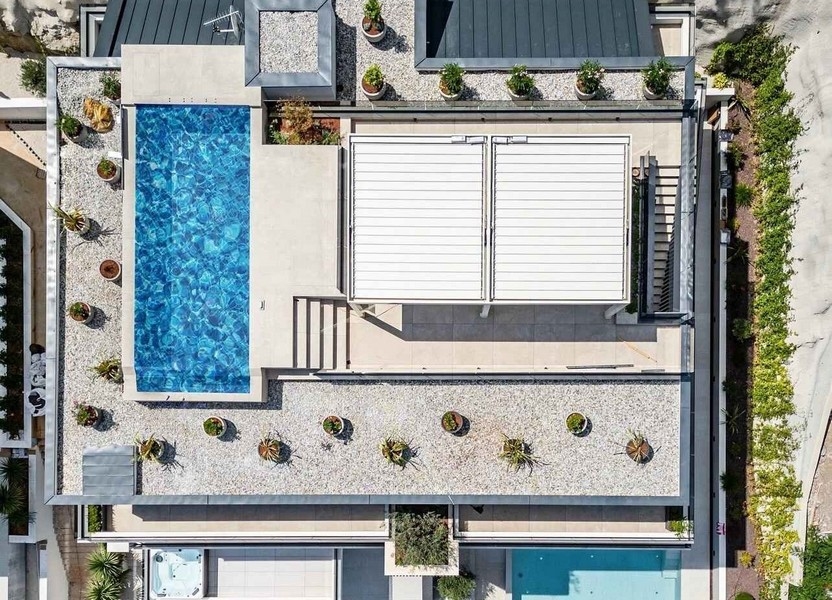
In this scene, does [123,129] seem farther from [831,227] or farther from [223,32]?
[831,227]

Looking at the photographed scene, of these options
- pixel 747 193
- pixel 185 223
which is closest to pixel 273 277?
pixel 185 223

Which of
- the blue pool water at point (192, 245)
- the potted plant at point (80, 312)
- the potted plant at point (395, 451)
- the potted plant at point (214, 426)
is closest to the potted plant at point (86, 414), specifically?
the blue pool water at point (192, 245)

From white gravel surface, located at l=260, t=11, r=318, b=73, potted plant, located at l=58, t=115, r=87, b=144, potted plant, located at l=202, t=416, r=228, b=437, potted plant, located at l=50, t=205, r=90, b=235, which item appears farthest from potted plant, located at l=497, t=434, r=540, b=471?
potted plant, located at l=58, t=115, r=87, b=144

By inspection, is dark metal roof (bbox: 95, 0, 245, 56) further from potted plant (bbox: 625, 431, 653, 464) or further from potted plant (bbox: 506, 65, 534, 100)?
potted plant (bbox: 625, 431, 653, 464)

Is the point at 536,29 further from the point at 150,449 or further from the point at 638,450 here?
the point at 150,449

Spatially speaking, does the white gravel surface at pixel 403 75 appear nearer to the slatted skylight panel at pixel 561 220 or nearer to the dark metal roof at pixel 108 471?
the slatted skylight panel at pixel 561 220
